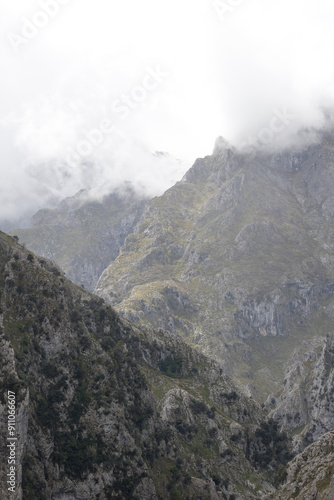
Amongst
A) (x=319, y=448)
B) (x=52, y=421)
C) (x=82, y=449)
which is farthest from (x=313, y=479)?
(x=52, y=421)

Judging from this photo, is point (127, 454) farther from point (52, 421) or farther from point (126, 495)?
point (52, 421)

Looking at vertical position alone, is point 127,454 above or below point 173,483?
above

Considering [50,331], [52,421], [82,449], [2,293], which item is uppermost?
[2,293]

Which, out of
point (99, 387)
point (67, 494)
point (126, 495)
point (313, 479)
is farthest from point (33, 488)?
point (313, 479)

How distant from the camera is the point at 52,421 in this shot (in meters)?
172

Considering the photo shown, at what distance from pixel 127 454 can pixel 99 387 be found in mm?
27471

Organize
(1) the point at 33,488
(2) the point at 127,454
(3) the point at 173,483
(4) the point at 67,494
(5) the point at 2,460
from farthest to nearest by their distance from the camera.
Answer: (3) the point at 173,483, (2) the point at 127,454, (4) the point at 67,494, (1) the point at 33,488, (5) the point at 2,460

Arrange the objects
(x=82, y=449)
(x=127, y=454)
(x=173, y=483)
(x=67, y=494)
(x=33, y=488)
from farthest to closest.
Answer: (x=173, y=483)
(x=127, y=454)
(x=82, y=449)
(x=67, y=494)
(x=33, y=488)

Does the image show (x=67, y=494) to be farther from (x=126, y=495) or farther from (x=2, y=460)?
(x=2, y=460)

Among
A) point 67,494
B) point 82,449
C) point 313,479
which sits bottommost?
point 313,479

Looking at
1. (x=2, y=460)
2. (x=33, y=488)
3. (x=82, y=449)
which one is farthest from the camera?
(x=82, y=449)

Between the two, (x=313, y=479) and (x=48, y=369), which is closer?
(x=313, y=479)

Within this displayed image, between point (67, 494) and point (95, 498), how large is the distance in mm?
10427

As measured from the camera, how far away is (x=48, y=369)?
185 m
